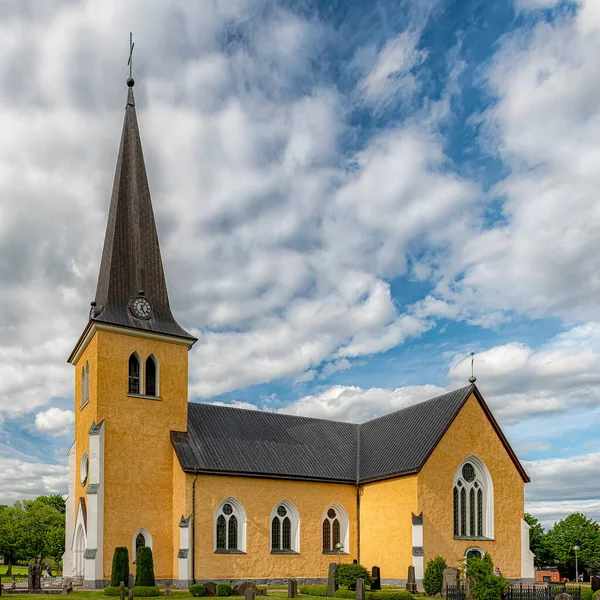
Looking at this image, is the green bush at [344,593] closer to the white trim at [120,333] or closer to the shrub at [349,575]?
the shrub at [349,575]

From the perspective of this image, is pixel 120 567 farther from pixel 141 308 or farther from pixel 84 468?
pixel 141 308

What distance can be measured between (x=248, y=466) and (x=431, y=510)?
31.4ft

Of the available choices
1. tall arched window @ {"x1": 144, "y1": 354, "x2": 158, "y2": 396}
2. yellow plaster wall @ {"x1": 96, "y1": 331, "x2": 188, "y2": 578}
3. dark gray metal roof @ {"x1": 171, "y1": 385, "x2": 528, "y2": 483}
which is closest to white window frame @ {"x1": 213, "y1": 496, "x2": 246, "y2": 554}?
dark gray metal roof @ {"x1": 171, "y1": 385, "x2": 528, "y2": 483}

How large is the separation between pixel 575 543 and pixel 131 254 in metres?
56.3

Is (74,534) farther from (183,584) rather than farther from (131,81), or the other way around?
(131,81)

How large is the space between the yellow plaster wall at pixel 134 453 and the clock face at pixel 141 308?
1.28 metres

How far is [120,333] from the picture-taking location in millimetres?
33656

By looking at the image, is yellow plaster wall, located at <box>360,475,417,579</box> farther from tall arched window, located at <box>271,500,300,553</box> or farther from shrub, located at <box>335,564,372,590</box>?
shrub, located at <box>335,564,372,590</box>

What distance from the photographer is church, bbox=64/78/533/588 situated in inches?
1261

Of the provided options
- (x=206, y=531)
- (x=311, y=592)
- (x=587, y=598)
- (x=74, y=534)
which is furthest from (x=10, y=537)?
(x=587, y=598)

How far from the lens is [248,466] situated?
34531mm

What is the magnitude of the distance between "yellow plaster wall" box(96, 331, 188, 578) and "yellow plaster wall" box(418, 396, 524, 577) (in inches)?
501

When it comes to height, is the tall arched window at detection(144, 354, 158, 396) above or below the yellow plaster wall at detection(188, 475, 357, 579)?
above

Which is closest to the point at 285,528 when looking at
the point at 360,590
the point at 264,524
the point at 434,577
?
the point at 264,524
